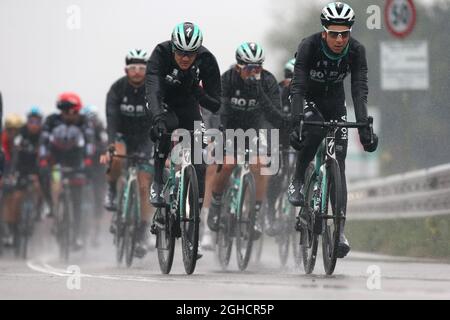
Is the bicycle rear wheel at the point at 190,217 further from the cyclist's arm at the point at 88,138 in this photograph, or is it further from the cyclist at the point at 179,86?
the cyclist's arm at the point at 88,138

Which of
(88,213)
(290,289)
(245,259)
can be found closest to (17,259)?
(88,213)

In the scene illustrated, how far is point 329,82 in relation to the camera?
13867 mm

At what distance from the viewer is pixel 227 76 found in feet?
→ 57.5

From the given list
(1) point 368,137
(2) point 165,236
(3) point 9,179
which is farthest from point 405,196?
(1) point 368,137

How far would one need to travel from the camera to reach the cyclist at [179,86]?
14062 millimetres

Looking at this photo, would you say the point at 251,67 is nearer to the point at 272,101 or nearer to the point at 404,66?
the point at 272,101

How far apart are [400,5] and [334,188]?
1049 cm

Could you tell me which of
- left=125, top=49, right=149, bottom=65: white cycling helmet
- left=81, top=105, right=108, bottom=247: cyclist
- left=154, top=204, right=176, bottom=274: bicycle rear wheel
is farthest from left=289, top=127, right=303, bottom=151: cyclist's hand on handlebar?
left=81, top=105, right=108, bottom=247: cyclist

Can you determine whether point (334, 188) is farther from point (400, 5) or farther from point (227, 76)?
point (400, 5)

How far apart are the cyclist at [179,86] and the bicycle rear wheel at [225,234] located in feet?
6.94

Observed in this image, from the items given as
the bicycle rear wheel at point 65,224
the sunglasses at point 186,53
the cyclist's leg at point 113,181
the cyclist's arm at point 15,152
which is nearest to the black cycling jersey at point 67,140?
the bicycle rear wheel at point 65,224

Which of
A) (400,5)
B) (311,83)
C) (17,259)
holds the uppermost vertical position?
(400,5)
